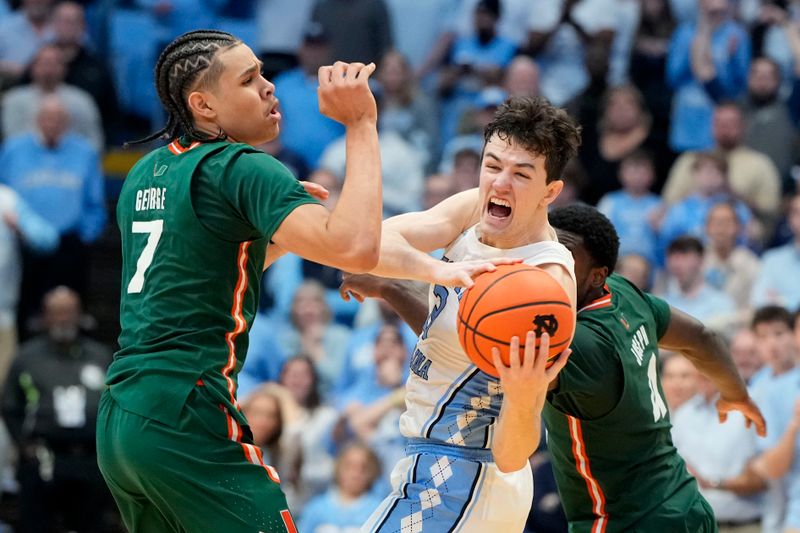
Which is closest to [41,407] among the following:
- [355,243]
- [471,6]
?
[471,6]

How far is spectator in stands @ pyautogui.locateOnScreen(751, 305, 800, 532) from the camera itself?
332 inches

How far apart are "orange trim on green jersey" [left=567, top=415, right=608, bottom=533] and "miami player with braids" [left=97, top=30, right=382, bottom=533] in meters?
1.42

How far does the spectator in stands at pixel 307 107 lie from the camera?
517 inches

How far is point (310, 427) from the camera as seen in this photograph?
10242mm

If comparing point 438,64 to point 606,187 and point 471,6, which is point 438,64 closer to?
point 471,6

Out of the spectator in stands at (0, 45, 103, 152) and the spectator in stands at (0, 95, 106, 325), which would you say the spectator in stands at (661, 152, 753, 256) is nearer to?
the spectator in stands at (0, 95, 106, 325)

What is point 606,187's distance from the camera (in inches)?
474

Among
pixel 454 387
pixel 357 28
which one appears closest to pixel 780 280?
pixel 357 28

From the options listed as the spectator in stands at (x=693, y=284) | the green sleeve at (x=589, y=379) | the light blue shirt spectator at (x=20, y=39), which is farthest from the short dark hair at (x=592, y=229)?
the light blue shirt spectator at (x=20, y=39)

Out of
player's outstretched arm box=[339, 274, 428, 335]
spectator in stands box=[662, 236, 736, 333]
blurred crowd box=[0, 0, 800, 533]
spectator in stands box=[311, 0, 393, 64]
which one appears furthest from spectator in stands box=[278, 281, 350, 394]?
player's outstretched arm box=[339, 274, 428, 335]

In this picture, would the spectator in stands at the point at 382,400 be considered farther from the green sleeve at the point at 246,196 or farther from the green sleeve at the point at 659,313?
the green sleeve at the point at 246,196

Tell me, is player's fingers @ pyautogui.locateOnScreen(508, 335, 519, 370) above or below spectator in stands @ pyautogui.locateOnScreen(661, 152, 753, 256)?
below

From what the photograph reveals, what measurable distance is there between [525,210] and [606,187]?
7.49 meters

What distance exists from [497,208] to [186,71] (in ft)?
3.89
